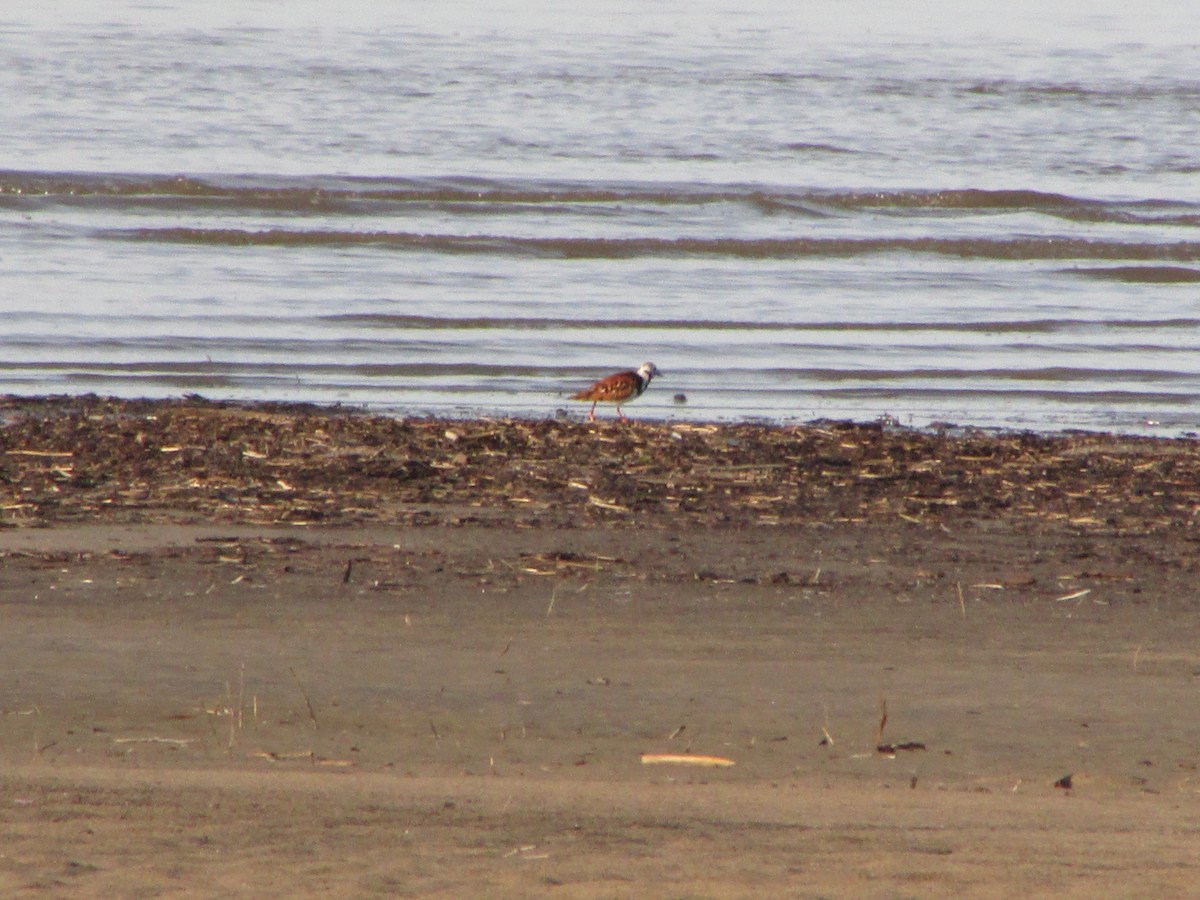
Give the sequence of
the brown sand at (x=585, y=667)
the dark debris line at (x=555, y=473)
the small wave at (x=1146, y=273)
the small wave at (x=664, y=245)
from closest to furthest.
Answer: the brown sand at (x=585, y=667)
the dark debris line at (x=555, y=473)
the small wave at (x=1146, y=273)
the small wave at (x=664, y=245)

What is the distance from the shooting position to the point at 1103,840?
431cm

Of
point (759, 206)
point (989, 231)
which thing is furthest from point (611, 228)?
point (989, 231)

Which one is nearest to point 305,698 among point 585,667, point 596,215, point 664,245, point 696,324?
point 585,667

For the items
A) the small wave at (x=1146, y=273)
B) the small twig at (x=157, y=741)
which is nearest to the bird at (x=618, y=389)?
the small twig at (x=157, y=741)

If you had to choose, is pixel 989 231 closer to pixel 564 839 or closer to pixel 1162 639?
pixel 1162 639

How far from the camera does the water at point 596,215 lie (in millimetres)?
13297

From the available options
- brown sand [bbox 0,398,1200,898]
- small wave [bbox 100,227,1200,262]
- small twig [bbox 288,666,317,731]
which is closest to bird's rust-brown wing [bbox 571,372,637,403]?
brown sand [bbox 0,398,1200,898]

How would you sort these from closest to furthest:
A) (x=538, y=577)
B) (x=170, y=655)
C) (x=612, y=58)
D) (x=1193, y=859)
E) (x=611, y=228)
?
(x=1193, y=859)
(x=170, y=655)
(x=538, y=577)
(x=611, y=228)
(x=612, y=58)

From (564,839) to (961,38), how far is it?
3601 cm

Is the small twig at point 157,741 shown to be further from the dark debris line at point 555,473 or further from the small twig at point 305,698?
the dark debris line at point 555,473

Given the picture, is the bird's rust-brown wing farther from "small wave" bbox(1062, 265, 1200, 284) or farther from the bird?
"small wave" bbox(1062, 265, 1200, 284)

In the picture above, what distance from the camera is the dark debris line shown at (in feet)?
25.7

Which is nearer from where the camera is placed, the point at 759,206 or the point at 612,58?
the point at 759,206

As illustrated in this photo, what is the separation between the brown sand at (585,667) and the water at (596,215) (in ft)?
10.7
